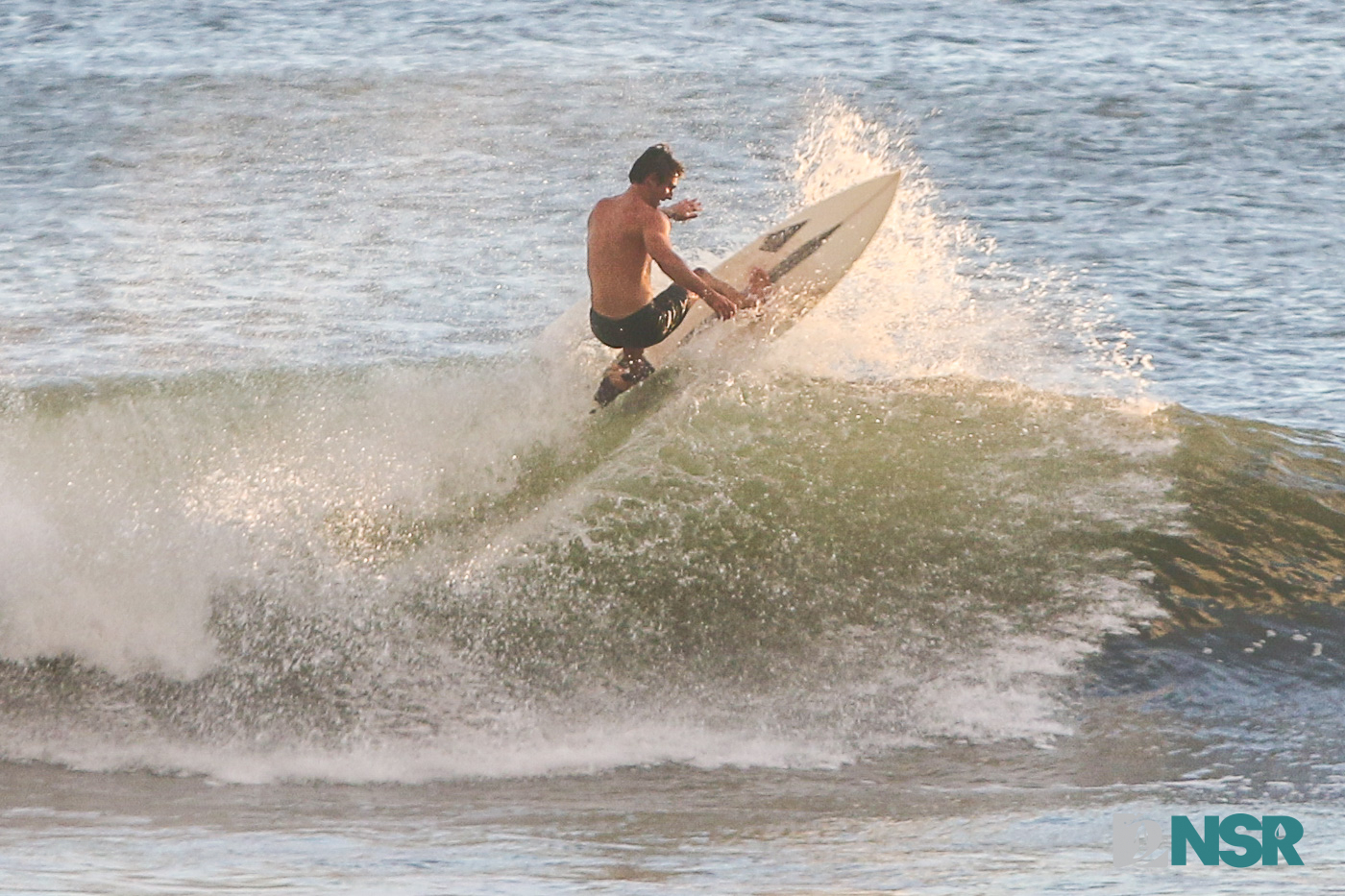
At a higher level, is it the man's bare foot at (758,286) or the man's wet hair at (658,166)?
the man's wet hair at (658,166)

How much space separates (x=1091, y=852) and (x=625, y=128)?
16771 mm

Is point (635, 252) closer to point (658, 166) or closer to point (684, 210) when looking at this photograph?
point (684, 210)

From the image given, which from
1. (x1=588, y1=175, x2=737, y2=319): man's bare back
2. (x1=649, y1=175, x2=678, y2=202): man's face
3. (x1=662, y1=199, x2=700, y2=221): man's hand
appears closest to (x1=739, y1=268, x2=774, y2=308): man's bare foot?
(x1=588, y1=175, x2=737, y2=319): man's bare back

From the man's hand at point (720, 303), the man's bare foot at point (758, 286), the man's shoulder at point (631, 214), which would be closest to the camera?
the man's shoulder at point (631, 214)

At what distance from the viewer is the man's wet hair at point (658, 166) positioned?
749 cm

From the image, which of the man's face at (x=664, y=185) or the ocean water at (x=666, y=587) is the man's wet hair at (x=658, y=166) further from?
the ocean water at (x=666, y=587)

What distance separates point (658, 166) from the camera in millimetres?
7492

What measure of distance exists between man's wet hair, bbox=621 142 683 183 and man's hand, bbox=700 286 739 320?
621mm

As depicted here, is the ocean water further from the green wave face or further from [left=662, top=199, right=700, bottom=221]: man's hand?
[left=662, top=199, right=700, bottom=221]: man's hand

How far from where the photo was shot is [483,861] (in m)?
5.31

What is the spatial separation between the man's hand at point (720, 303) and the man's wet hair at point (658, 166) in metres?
0.62

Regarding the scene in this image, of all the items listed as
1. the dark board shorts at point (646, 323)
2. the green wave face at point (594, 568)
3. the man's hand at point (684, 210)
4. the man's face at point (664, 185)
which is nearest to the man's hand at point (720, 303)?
the dark board shorts at point (646, 323)

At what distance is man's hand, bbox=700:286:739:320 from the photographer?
784cm

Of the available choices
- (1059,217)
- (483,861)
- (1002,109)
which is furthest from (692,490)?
(1002,109)
